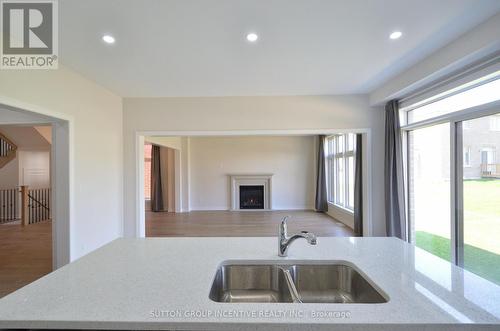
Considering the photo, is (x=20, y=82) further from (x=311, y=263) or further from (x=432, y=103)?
(x=432, y=103)

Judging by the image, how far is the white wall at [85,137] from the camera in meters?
2.59

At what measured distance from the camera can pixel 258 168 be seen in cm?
823

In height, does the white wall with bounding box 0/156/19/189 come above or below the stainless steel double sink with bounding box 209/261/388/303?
above

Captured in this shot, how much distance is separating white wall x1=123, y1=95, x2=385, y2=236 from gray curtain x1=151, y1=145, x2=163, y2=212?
12.5ft

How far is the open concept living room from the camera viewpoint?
97cm

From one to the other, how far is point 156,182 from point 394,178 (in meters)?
6.88

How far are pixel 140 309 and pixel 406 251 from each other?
1.49 m

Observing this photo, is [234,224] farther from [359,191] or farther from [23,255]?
[23,255]

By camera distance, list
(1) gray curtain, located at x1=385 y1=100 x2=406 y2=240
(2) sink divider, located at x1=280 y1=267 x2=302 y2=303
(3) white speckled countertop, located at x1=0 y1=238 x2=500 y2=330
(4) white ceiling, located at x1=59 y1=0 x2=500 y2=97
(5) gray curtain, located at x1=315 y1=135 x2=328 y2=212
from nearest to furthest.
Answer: (3) white speckled countertop, located at x1=0 y1=238 x2=500 y2=330 < (2) sink divider, located at x1=280 y1=267 x2=302 y2=303 < (4) white ceiling, located at x1=59 y1=0 x2=500 y2=97 < (1) gray curtain, located at x1=385 y1=100 x2=406 y2=240 < (5) gray curtain, located at x1=315 y1=135 x2=328 y2=212

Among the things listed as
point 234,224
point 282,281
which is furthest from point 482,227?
point 234,224

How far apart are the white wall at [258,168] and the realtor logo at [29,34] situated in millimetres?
5548

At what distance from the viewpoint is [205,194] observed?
8.18m

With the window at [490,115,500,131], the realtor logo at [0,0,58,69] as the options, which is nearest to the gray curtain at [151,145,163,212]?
the realtor logo at [0,0,58,69]

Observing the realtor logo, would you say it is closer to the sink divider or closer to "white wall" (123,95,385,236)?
"white wall" (123,95,385,236)
